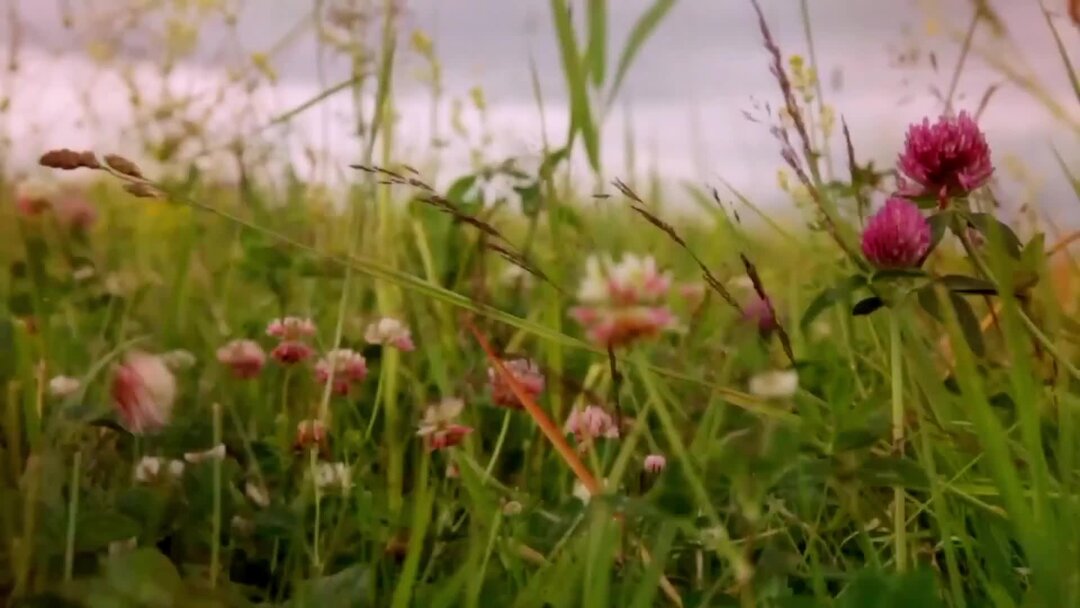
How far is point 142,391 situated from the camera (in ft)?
2.60

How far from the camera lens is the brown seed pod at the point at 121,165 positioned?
0.78 metres

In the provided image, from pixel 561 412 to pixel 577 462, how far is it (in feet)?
1.30

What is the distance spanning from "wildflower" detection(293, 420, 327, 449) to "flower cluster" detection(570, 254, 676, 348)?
404 millimetres

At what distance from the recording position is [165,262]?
6.88 feet

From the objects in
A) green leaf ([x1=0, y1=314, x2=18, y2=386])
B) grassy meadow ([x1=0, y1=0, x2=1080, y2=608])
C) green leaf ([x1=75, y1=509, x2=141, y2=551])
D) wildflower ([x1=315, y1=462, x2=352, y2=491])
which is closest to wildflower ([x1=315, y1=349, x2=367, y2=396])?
grassy meadow ([x1=0, y1=0, x2=1080, y2=608])

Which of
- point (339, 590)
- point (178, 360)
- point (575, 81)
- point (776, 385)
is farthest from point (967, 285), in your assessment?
point (178, 360)

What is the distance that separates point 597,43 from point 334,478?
382 millimetres

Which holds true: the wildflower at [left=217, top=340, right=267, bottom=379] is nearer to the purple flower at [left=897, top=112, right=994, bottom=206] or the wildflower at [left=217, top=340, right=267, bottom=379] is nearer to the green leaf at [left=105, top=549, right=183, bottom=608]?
the green leaf at [left=105, top=549, right=183, bottom=608]

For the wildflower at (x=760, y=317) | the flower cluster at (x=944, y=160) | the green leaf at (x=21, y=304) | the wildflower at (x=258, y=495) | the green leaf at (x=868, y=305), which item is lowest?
the wildflower at (x=258, y=495)

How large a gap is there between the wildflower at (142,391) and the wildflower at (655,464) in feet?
1.09

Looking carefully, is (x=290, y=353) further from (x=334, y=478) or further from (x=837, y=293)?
(x=837, y=293)

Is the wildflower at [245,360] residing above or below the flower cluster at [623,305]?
below

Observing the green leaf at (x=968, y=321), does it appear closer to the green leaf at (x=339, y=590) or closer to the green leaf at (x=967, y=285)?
the green leaf at (x=967, y=285)

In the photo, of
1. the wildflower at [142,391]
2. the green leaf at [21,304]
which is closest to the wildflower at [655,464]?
the wildflower at [142,391]
